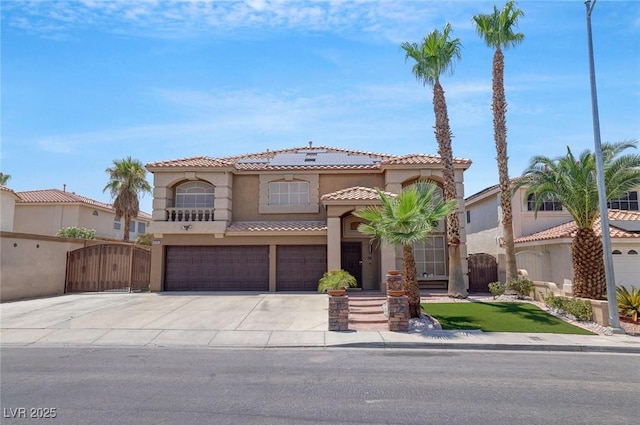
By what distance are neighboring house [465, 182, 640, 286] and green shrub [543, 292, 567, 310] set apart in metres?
4.19

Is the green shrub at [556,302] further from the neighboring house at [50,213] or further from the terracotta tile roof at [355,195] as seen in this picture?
the neighboring house at [50,213]

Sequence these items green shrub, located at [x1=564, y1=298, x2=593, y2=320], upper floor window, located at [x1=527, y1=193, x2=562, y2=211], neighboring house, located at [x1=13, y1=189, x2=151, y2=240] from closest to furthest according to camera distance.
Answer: green shrub, located at [x1=564, y1=298, x2=593, y2=320] → upper floor window, located at [x1=527, y1=193, x2=562, y2=211] → neighboring house, located at [x1=13, y1=189, x2=151, y2=240]

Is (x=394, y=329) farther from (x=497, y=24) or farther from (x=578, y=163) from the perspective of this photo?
(x=497, y=24)

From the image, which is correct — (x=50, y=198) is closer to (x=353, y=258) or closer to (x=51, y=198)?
(x=51, y=198)

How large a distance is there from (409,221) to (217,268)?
37.8 feet

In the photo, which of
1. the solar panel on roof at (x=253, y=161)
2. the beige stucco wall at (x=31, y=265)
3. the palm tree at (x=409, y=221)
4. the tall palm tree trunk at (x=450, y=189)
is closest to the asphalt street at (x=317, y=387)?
the palm tree at (x=409, y=221)

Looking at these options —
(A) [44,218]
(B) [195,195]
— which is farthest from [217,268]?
(A) [44,218]

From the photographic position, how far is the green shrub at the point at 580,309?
44.1 ft

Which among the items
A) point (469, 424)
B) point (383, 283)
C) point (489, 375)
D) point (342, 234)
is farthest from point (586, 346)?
point (342, 234)

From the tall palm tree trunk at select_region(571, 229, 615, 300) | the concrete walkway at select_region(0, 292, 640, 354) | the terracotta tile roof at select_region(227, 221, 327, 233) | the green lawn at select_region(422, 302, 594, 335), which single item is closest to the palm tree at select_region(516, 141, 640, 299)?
the tall palm tree trunk at select_region(571, 229, 615, 300)

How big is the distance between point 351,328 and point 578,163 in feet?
34.4

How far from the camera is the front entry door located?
20453mm

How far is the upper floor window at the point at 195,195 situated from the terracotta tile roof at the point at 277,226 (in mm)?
1946

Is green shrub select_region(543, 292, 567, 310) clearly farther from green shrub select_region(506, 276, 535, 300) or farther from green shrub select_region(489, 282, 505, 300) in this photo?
green shrub select_region(489, 282, 505, 300)
